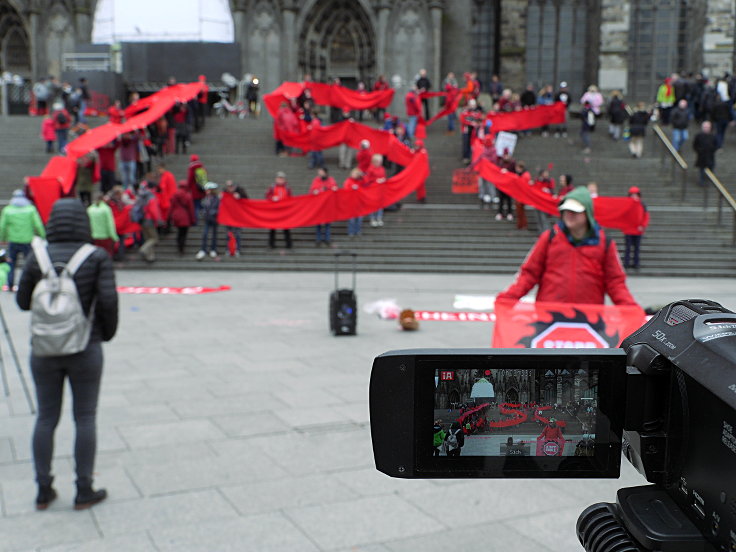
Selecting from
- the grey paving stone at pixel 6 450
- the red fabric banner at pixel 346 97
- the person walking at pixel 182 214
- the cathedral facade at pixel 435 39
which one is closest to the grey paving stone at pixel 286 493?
the grey paving stone at pixel 6 450

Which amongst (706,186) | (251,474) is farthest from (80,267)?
(706,186)

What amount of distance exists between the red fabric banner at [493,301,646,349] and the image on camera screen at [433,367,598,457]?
372cm

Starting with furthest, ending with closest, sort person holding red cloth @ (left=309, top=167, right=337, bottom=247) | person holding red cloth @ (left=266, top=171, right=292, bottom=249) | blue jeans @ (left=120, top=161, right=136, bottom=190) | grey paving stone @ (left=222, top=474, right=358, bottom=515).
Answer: blue jeans @ (left=120, top=161, right=136, bottom=190)
person holding red cloth @ (left=309, top=167, right=337, bottom=247)
person holding red cloth @ (left=266, top=171, right=292, bottom=249)
grey paving stone @ (left=222, top=474, right=358, bottom=515)

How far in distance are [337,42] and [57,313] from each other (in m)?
34.4

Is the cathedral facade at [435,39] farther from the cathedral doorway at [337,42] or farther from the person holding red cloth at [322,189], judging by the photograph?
the person holding red cloth at [322,189]

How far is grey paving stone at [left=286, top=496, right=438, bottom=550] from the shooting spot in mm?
4812

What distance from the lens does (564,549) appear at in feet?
15.4

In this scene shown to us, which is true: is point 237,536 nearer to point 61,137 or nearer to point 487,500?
point 487,500

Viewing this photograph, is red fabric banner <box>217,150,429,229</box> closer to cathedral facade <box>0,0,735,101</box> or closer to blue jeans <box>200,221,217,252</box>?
blue jeans <box>200,221,217,252</box>

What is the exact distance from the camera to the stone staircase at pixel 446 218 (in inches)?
704

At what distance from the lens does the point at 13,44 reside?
3859 cm

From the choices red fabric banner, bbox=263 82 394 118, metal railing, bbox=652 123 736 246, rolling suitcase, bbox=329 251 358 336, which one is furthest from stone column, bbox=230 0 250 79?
rolling suitcase, bbox=329 251 358 336

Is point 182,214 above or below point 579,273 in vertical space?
below

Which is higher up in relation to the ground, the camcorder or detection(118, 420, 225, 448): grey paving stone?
the camcorder
